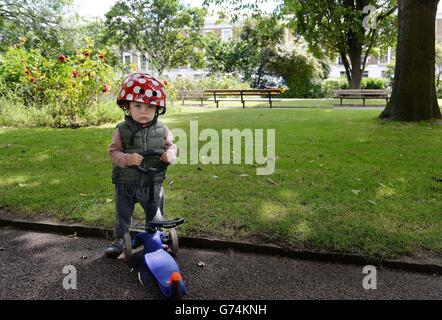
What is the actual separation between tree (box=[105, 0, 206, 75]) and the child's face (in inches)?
1357

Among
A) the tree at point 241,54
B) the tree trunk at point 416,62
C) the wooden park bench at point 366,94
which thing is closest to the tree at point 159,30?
the tree at point 241,54

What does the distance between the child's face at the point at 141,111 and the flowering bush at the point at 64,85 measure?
7.80 m

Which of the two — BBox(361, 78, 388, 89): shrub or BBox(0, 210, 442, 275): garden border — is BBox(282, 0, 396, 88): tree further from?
BBox(0, 210, 442, 275): garden border

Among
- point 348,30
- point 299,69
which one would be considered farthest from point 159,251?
point 299,69

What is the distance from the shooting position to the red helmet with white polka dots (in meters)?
2.96

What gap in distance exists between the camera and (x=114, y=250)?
11.0ft

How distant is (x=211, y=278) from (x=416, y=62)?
9062mm

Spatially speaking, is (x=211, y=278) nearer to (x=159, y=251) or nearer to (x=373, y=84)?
(x=159, y=251)

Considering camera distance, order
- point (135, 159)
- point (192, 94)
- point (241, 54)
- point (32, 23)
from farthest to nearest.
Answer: point (241, 54), point (32, 23), point (192, 94), point (135, 159)

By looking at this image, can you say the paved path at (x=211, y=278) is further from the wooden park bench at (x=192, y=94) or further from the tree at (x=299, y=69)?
the tree at (x=299, y=69)

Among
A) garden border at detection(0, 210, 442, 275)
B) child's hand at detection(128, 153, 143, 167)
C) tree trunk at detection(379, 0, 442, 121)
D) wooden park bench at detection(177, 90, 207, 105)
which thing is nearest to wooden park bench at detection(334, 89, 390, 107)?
wooden park bench at detection(177, 90, 207, 105)

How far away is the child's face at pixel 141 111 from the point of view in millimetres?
3021

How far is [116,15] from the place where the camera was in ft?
120
